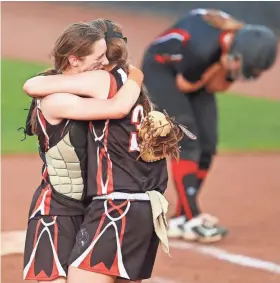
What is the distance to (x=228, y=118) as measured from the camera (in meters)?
14.9

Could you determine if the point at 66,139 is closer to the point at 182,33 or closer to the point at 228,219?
the point at 182,33

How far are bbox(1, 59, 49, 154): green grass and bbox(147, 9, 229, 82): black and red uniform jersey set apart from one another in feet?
13.3

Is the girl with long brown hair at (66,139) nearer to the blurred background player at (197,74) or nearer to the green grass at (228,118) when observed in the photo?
the blurred background player at (197,74)

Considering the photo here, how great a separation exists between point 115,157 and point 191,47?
10.4 ft

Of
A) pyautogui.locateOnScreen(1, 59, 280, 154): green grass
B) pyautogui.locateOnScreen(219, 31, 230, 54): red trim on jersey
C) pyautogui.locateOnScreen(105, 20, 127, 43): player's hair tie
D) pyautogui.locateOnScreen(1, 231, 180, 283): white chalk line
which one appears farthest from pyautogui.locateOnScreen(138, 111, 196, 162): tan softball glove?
pyautogui.locateOnScreen(1, 59, 280, 154): green grass

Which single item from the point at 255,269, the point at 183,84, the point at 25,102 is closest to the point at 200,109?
the point at 183,84

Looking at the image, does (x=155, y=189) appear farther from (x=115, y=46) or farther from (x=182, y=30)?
(x=182, y=30)

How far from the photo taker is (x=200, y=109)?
6.90m

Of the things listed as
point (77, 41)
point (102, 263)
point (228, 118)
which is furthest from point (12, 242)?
point (228, 118)

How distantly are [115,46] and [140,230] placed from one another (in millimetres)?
810

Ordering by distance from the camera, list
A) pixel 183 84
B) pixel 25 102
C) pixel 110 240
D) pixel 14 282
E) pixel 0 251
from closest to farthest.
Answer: pixel 110 240 < pixel 14 282 < pixel 0 251 < pixel 183 84 < pixel 25 102

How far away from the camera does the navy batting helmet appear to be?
6.36 metres

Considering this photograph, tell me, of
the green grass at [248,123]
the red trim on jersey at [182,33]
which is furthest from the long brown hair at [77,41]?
the green grass at [248,123]

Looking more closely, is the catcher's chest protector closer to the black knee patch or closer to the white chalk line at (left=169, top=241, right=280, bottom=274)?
the white chalk line at (left=169, top=241, right=280, bottom=274)
